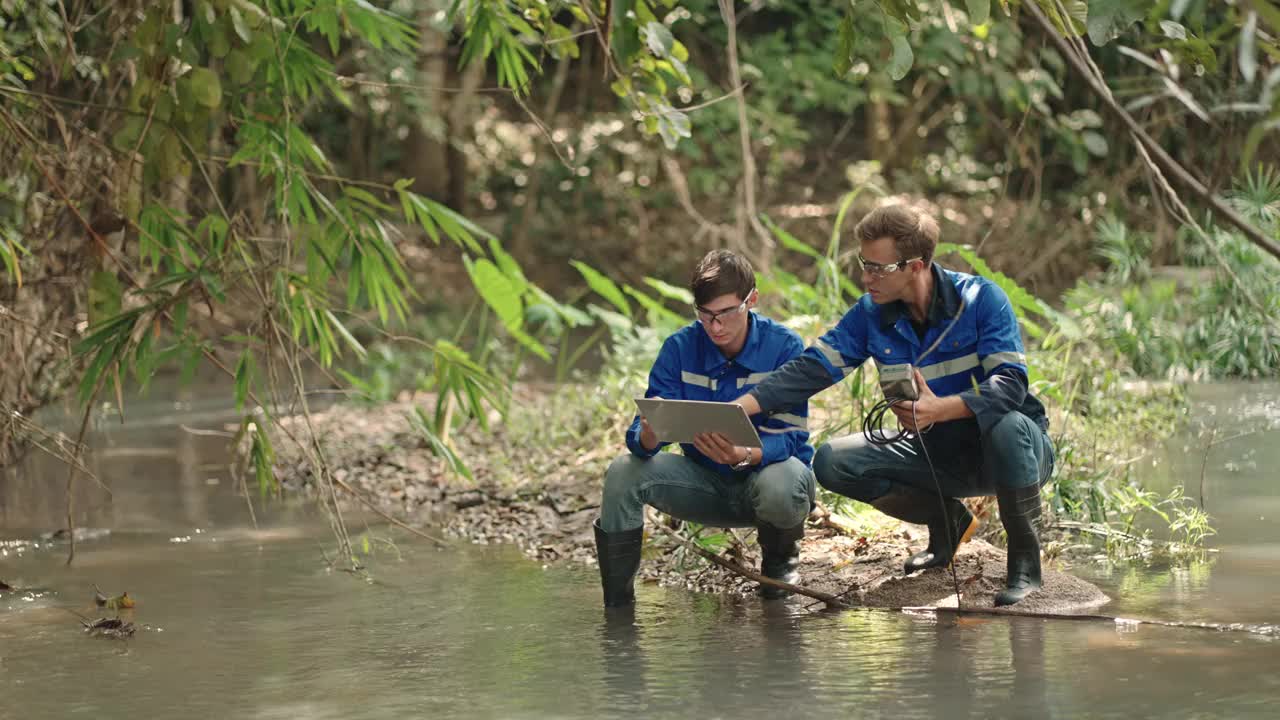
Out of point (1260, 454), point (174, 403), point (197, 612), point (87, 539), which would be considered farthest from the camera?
point (174, 403)

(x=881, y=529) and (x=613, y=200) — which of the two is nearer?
(x=881, y=529)

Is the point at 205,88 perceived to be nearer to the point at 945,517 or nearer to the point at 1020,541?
the point at 945,517

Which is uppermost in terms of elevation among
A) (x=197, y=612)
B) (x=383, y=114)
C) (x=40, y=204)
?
(x=383, y=114)

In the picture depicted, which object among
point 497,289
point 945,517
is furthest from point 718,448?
point 497,289

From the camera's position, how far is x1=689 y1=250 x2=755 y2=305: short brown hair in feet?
15.7

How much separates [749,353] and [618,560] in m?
0.77

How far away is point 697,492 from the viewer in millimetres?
4914

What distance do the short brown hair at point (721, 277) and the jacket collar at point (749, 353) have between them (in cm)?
17

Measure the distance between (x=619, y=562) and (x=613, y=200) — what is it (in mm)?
13295

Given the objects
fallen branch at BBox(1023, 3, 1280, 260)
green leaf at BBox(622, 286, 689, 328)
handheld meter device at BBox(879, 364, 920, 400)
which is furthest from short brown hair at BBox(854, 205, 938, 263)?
green leaf at BBox(622, 286, 689, 328)

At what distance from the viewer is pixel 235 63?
16.2 feet

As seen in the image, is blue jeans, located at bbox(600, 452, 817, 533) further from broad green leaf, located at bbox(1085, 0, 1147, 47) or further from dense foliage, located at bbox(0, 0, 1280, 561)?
broad green leaf, located at bbox(1085, 0, 1147, 47)

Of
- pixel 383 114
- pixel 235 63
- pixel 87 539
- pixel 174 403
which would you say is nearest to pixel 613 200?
pixel 383 114

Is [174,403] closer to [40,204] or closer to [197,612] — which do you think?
[40,204]
